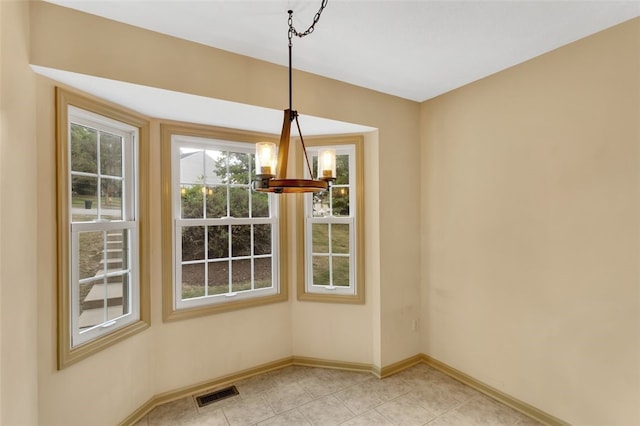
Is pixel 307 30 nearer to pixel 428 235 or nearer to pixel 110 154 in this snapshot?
pixel 110 154

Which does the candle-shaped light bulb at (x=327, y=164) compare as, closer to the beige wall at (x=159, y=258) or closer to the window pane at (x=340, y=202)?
the beige wall at (x=159, y=258)

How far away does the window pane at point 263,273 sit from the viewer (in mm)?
2965

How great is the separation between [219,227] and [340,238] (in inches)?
48.7

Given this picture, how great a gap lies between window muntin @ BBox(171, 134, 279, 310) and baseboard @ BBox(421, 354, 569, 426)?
6.04ft

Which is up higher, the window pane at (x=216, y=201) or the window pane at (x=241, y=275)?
the window pane at (x=216, y=201)

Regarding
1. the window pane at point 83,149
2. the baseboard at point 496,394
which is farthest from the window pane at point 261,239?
the baseboard at point 496,394

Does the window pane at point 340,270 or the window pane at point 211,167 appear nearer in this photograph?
the window pane at point 211,167

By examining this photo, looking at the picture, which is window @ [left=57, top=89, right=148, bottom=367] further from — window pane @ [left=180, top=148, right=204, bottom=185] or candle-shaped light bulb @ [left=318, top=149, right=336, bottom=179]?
candle-shaped light bulb @ [left=318, top=149, right=336, bottom=179]

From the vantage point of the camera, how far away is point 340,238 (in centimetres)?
307

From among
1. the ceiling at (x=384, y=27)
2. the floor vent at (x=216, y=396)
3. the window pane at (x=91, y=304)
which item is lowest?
the floor vent at (x=216, y=396)

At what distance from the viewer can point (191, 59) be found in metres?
2.01

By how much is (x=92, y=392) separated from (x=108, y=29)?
2.36 m

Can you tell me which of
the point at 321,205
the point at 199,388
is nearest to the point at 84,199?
the point at 199,388

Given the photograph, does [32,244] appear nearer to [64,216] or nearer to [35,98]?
[64,216]
